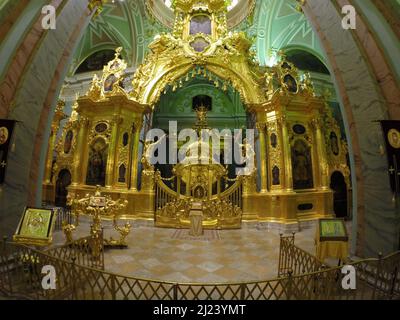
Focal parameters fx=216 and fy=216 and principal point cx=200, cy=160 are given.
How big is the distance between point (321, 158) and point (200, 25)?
9880mm

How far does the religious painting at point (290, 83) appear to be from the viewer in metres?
11.0

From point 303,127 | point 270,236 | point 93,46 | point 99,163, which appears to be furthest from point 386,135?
point 93,46

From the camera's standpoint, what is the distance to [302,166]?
405 inches

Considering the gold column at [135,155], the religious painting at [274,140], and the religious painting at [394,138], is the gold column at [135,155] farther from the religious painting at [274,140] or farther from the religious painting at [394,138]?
the religious painting at [394,138]

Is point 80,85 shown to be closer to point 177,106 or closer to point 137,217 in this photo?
point 177,106

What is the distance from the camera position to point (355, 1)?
15.8ft

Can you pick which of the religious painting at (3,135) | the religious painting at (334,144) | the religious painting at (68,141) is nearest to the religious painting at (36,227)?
the religious painting at (3,135)

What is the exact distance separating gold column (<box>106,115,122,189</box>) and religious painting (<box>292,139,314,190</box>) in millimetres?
8480

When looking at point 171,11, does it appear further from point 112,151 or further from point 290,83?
point 112,151

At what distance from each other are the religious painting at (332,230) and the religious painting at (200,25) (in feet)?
38.8

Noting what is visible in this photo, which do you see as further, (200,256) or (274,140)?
(274,140)

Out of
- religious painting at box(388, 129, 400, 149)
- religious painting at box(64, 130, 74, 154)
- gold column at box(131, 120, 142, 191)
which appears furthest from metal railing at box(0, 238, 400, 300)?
religious painting at box(64, 130, 74, 154)

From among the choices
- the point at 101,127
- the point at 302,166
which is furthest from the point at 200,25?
the point at 302,166
